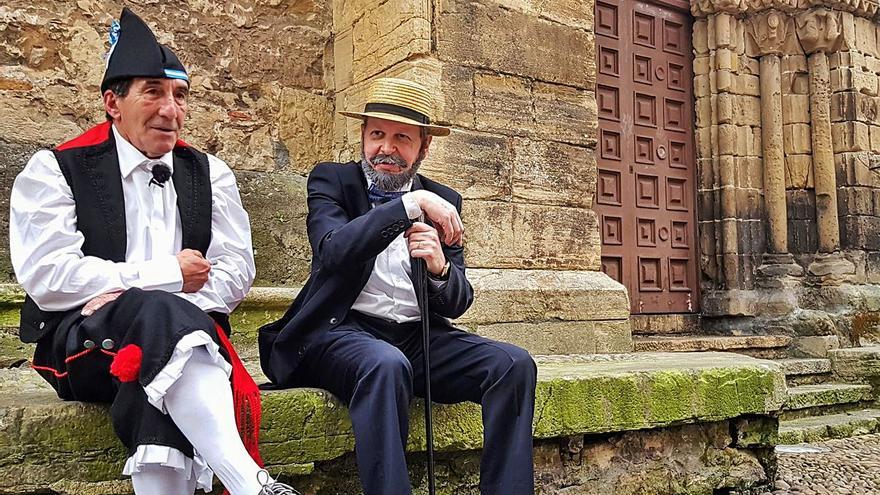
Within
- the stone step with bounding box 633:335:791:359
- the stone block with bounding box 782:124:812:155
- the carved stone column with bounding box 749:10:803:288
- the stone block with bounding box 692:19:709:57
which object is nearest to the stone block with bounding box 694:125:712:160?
the carved stone column with bounding box 749:10:803:288

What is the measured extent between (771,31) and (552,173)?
461cm

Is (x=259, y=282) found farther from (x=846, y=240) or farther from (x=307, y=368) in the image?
(x=846, y=240)

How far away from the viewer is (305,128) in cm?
538

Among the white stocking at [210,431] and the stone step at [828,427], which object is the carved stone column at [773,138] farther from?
the white stocking at [210,431]

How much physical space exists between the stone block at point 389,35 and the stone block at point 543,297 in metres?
1.23

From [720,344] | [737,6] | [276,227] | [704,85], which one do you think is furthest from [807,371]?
[276,227]

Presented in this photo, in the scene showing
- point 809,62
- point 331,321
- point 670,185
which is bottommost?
point 331,321

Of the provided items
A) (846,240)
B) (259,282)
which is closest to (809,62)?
(846,240)

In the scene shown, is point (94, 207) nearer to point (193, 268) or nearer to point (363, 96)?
point (193, 268)

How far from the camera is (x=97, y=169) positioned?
2.53 m

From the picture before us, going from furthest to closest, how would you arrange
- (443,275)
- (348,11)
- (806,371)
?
(806,371), (348,11), (443,275)

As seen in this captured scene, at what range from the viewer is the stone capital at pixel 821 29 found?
858 cm

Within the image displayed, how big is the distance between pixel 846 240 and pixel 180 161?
24.6 ft

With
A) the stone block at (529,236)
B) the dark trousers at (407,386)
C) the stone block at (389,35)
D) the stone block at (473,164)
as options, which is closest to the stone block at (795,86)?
the stone block at (529,236)
